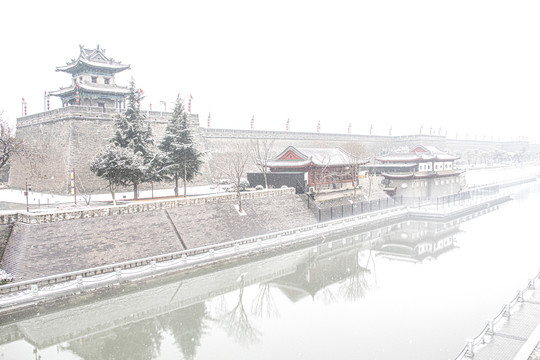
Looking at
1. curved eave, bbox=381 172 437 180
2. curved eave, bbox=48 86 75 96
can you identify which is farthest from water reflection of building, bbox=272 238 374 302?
curved eave, bbox=48 86 75 96

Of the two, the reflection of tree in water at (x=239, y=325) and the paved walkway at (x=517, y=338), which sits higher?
the paved walkway at (x=517, y=338)

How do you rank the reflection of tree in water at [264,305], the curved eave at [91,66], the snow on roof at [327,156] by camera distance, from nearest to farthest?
the reflection of tree in water at [264,305] < the snow on roof at [327,156] < the curved eave at [91,66]

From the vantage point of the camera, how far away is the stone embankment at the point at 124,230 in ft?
47.1

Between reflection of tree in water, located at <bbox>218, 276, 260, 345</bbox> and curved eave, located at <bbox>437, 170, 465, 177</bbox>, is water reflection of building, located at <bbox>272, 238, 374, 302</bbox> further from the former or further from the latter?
curved eave, located at <bbox>437, 170, 465, 177</bbox>

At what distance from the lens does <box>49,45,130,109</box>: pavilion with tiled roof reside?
104 ft

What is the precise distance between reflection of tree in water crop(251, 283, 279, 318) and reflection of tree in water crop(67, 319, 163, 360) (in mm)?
3204

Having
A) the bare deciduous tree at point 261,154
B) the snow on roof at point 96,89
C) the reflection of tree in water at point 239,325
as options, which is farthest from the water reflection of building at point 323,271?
the snow on roof at point 96,89

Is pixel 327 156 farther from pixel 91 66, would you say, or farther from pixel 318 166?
pixel 91 66

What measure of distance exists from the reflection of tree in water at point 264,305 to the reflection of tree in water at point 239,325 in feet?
1.41

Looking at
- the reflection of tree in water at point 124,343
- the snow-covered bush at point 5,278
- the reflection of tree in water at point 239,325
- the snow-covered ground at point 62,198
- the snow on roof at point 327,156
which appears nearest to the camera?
the reflection of tree in water at point 124,343

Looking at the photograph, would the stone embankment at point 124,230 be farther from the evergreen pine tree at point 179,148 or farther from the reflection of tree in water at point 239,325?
the reflection of tree in water at point 239,325

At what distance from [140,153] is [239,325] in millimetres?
12857

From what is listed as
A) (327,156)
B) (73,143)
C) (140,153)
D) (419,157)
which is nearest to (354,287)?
(140,153)

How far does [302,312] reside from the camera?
1353 centimetres
